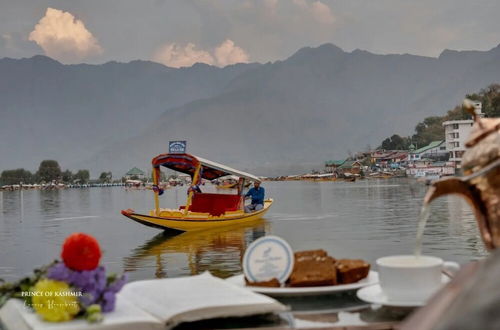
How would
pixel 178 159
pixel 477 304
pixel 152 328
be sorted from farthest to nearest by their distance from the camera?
pixel 178 159 → pixel 152 328 → pixel 477 304

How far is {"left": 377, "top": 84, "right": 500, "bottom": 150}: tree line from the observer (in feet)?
301

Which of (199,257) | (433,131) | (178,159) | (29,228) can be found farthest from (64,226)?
(433,131)

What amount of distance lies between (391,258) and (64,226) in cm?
3192

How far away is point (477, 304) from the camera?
89 cm

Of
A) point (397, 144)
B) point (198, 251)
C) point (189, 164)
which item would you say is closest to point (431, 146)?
point (397, 144)

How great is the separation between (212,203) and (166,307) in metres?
22.3

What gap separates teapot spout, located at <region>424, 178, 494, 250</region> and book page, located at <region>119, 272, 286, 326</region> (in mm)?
630

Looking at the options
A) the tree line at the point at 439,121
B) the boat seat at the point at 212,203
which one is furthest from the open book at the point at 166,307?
the tree line at the point at 439,121

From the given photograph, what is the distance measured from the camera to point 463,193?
7.36ft

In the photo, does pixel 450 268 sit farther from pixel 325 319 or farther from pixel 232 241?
pixel 232 241

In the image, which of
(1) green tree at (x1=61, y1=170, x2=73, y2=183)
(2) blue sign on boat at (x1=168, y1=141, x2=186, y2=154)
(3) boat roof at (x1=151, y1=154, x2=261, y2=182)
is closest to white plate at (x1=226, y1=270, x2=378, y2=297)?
(3) boat roof at (x1=151, y1=154, x2=261, y2=182)

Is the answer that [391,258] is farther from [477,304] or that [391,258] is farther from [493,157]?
[477,304]

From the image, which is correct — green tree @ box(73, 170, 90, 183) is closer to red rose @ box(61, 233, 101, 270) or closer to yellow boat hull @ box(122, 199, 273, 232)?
yellow boat hull @ box(122, 199, 273, 232)

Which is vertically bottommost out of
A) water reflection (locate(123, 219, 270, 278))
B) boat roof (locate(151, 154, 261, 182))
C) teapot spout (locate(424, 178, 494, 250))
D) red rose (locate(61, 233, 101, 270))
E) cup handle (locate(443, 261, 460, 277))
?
water reflection (locate(123, 219, 270, 278))
